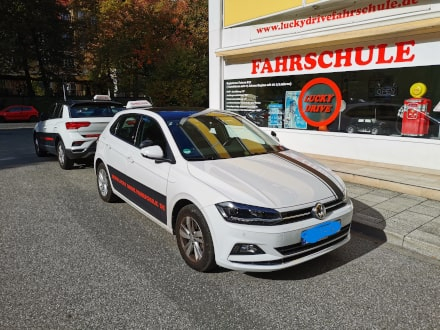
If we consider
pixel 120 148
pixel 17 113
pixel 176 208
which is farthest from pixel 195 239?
pixel 17 113

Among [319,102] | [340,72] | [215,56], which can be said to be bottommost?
[319,102]

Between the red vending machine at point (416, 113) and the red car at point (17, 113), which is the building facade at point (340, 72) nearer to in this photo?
the red vending machine at point (416, 113)

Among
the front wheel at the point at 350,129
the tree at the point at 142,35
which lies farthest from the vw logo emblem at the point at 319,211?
the tree at the point at 142,35

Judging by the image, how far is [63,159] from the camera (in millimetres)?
7996

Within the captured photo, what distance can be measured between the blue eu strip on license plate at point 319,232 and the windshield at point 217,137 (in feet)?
4.14

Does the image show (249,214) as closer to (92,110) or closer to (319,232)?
(319,232)

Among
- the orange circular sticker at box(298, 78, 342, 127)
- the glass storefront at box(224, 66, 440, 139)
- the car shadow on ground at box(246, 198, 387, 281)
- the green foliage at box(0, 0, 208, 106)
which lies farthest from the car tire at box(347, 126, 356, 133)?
the green foliage at box(0, 0, 208, 106)

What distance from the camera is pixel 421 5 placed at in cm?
642

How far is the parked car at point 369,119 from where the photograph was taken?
7262 millimetres

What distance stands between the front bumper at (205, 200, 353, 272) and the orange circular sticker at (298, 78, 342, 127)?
19.0 feet

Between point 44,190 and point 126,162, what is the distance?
2726 millimetres

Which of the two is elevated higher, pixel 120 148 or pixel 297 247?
pixel 120 148

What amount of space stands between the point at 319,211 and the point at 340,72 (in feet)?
19.3

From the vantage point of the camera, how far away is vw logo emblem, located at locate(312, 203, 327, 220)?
301cm
